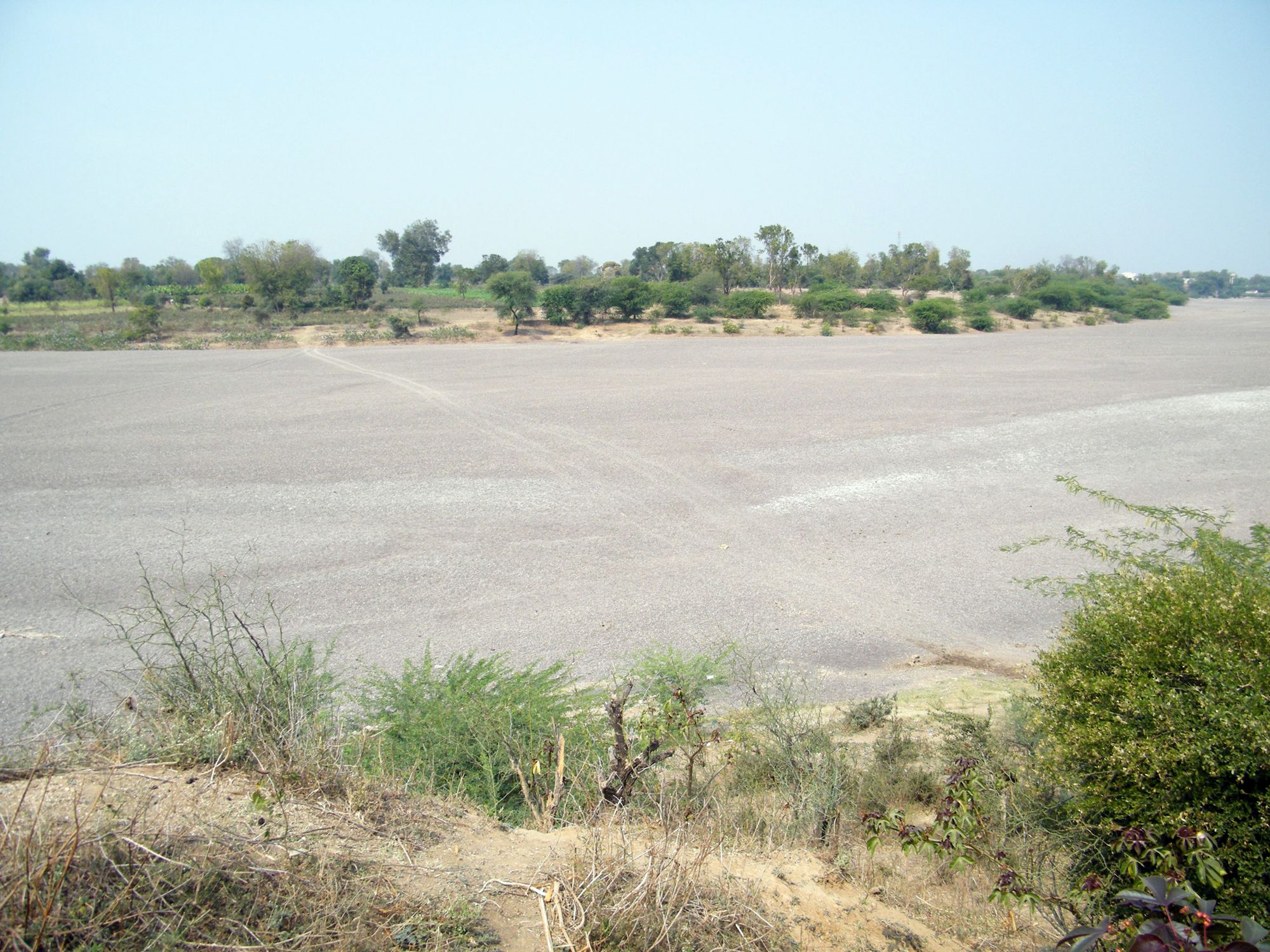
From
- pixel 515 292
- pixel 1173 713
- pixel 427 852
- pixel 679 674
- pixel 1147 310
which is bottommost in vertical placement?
pixel 679 674

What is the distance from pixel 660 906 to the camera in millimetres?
2949

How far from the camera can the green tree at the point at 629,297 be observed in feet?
202

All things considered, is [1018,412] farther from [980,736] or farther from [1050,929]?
[1050,929]

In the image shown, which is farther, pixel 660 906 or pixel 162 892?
pixel 660 906

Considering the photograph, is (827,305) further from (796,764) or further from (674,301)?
(796,764)

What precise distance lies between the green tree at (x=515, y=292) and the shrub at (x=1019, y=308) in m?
41.5

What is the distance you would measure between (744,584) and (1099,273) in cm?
14888

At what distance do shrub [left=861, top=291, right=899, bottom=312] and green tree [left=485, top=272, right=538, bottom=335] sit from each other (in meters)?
28.6

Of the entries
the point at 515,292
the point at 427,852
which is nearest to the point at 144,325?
the point at 515,292

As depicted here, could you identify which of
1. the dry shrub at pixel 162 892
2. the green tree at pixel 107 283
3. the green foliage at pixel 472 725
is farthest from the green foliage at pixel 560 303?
the dry shrub at pixel 162 892

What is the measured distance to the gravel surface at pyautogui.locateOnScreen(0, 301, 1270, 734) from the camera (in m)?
8.84

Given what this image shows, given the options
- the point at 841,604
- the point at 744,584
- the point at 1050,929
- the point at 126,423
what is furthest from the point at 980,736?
the point at 126,423

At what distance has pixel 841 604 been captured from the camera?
375 inches

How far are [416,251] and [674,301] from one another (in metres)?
74.7
